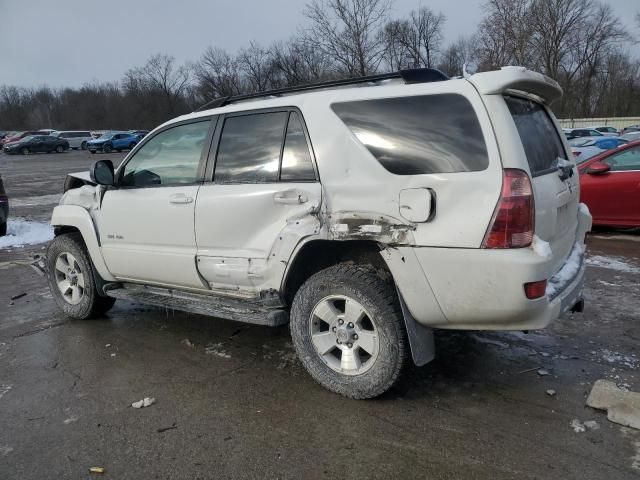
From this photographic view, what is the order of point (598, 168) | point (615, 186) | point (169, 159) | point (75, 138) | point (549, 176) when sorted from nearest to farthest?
point (549, 176), point (169, 159), point (615, 186), point (598, 168), point (75, 138)

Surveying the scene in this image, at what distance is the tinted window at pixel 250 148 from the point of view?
3.79 meters

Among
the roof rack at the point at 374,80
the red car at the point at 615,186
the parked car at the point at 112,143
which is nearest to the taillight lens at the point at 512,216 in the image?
the roof rack at the point at 374,80

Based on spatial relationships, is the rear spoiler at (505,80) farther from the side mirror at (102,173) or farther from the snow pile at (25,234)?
the snow pile at (25,234)

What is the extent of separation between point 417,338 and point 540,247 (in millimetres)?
891

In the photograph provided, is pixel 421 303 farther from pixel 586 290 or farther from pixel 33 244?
pixel 33 244

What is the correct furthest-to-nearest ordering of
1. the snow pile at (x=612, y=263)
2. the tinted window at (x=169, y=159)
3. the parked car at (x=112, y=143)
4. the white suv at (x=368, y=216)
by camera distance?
the parked car at (x=112, y=143), the snow pile at (x=612, y=263), the tinted window at (x=169, y=159), the white suv at (x=368, y=216)

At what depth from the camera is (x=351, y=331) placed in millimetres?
3451

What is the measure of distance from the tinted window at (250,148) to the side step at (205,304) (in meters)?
0.91

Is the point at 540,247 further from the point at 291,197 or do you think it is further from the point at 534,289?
the point at 291,197

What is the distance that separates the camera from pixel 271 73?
169 feet

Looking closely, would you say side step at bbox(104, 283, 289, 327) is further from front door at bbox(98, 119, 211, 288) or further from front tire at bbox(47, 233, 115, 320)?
front tire at bbox(47, 233, 115, 320)

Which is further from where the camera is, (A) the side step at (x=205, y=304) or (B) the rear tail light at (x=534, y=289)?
(A) the side step at (x=205, y=304)

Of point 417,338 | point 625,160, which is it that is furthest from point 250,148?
point 625,160

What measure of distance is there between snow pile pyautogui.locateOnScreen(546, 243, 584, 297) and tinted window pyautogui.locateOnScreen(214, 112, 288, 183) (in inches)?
74.7
